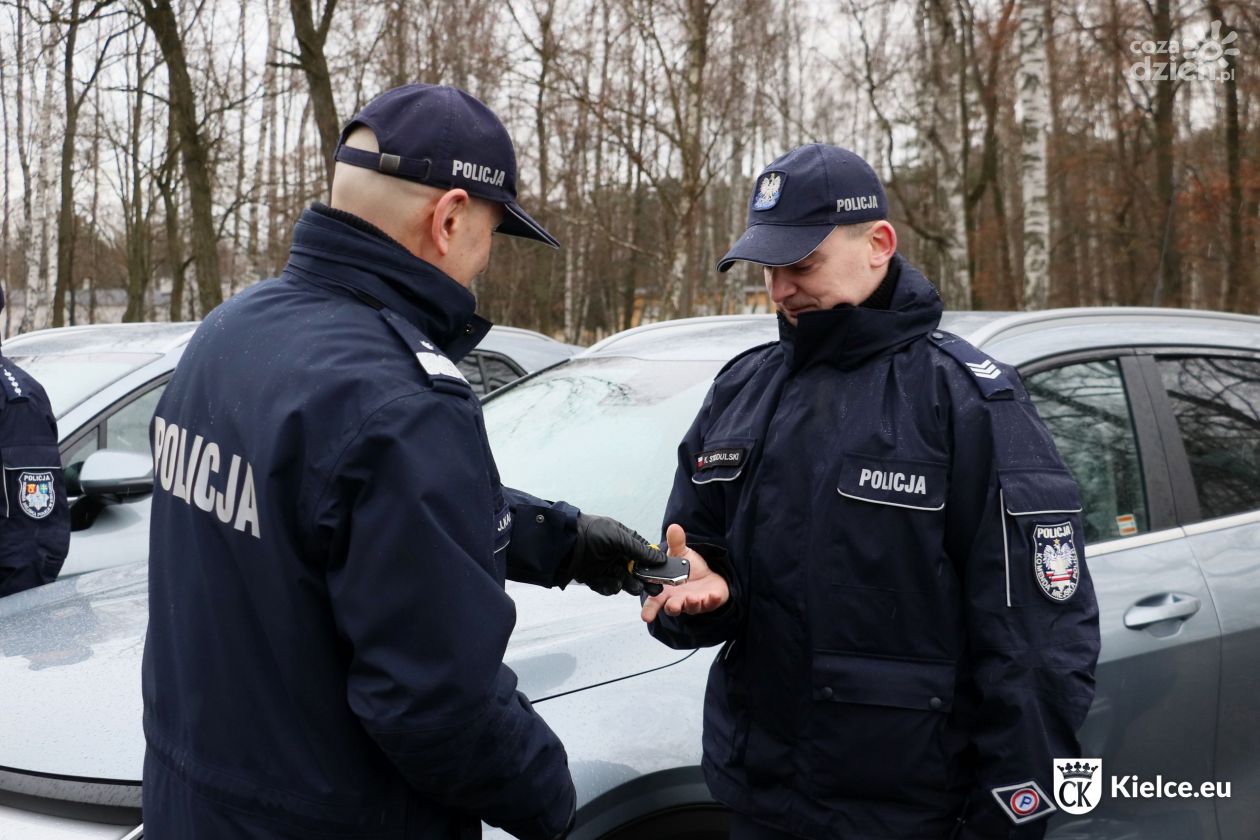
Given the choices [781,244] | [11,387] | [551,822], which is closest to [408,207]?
[781,244]

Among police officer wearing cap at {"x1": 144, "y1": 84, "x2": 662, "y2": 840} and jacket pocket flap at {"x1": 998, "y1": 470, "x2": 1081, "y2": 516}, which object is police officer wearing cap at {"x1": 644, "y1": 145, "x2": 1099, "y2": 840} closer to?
jacket pocket flap at {"x1": 998, "y1": 470, "x2": 1081, "y2": 516}

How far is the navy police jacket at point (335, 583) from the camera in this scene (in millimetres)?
1426

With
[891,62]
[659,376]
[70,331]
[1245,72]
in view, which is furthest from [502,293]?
[659,376]

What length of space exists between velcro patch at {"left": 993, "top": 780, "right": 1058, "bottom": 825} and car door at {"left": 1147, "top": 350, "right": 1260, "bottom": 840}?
1106 mm

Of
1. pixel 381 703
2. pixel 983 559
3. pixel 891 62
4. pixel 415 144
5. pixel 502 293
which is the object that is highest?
pixel 891 62

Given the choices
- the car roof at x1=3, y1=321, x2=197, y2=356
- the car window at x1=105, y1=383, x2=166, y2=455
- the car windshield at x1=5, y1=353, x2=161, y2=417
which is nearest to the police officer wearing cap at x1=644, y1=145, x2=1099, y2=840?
the car window at x1=105, y1=383, x2=166, y2=455

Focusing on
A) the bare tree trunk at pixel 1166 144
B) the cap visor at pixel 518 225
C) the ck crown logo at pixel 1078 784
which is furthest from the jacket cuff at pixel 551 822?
the bare tree trunk at pixel 1166 144

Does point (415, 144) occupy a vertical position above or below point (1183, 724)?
above

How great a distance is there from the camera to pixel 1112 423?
9.23 feet

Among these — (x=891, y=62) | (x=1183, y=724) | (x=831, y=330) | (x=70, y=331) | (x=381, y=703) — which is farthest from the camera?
(x=891, y=62)

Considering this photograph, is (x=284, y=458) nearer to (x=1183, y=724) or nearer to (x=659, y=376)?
(x=659, y=376)

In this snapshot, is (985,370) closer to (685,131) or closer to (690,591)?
(690,591)

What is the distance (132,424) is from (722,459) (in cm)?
340

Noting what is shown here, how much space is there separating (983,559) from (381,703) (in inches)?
38.9
